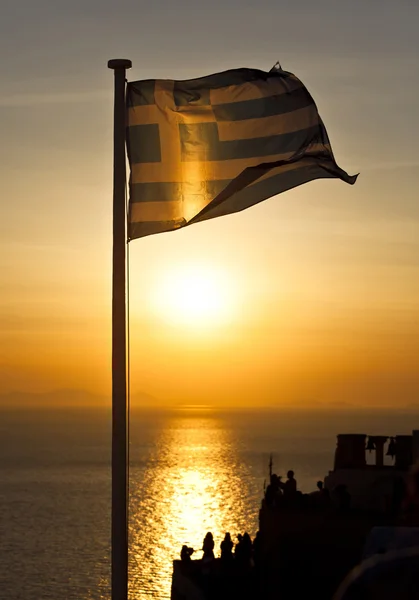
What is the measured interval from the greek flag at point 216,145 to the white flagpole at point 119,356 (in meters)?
0.27

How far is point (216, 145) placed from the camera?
38.1 ft

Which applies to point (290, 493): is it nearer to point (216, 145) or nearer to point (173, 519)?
point (216, 145)

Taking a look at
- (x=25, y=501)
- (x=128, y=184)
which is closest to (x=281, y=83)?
(x=128, y=184)

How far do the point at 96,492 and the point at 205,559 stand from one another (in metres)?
150

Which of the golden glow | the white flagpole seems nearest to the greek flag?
the white flagpole

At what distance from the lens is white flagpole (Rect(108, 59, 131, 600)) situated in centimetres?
1062

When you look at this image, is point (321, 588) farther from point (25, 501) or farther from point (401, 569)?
point (25, 501)

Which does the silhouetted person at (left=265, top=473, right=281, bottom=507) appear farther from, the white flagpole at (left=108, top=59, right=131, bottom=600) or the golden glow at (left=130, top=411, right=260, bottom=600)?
the golden glow at (left=130, top=411, right=260, bottom=600)

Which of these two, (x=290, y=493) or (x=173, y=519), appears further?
(x=173, y=519)

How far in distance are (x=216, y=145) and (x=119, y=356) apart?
8.23ft

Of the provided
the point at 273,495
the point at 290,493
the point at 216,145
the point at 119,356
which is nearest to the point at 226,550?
the point at 290,493

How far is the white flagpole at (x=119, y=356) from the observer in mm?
10625

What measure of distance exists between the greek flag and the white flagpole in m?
0.27

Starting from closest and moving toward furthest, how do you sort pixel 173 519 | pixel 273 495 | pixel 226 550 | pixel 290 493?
pixel 226 550, pixel 290 493, pixel 273 495, pixel 173 519
